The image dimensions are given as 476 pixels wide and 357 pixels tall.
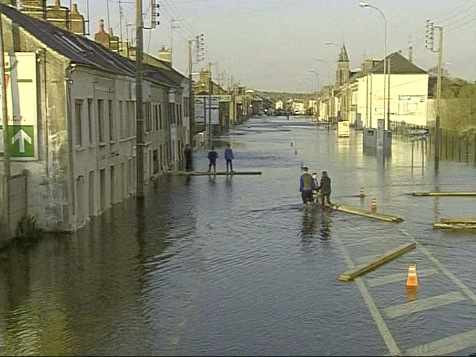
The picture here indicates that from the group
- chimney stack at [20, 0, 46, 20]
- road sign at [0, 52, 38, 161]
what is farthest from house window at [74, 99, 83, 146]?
chimney stack at [20, 0, 46, 20]

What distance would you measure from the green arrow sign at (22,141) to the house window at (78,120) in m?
1.93

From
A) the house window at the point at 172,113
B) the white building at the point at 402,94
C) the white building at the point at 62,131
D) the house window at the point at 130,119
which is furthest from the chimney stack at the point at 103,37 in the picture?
the white building at the point at 402,94

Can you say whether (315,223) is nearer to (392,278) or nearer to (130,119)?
(392,278)

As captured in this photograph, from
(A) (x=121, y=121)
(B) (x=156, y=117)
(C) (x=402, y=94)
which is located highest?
(C) (x=402, y=94)

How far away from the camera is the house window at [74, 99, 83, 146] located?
976 inches

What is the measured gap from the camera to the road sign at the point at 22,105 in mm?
22844

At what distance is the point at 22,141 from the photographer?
75.9ft

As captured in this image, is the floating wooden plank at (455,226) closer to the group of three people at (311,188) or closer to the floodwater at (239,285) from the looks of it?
the floodwater at (239,285)

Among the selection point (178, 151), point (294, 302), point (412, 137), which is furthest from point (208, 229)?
point (412, 137)

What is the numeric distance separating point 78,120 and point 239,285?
11.5m

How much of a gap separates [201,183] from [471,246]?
2099cm

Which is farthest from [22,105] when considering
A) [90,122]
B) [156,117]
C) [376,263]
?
[156,117]

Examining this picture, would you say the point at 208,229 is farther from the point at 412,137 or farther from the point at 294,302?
the point at 412,137

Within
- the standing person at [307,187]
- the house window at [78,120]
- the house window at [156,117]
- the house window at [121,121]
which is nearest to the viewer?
the house window at [78,120]
